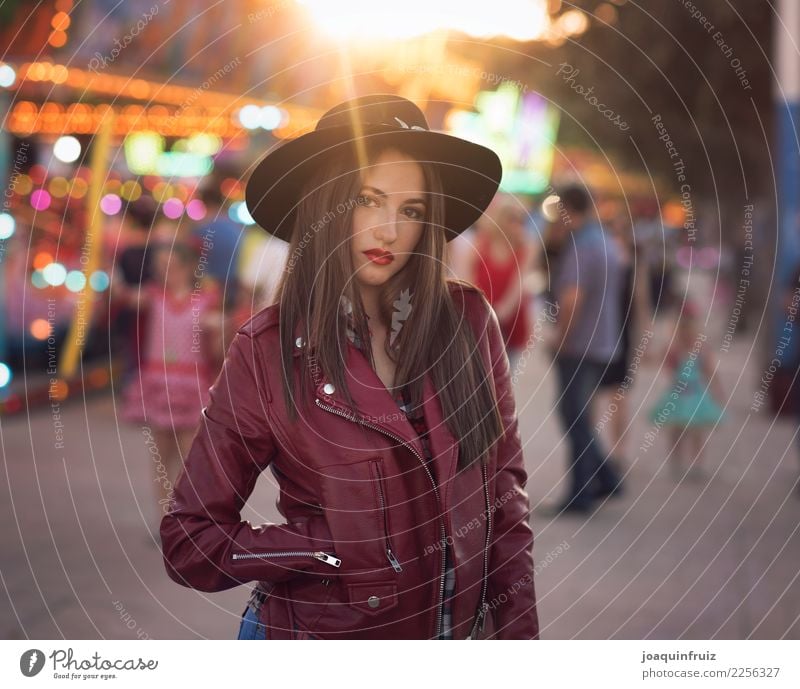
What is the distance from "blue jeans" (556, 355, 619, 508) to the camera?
7.85 m

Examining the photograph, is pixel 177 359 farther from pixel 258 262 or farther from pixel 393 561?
pixel 258 262

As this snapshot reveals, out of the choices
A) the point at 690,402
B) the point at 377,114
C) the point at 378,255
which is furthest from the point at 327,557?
the point at 690,402

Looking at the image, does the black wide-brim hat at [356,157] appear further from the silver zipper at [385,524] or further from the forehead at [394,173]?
the silver zipper at [385,524]

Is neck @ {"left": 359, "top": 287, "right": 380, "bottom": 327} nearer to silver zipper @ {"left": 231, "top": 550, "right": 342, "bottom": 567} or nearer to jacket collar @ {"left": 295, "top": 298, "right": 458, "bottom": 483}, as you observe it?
jacket collar @ {"left": 295, "top": 298, "right": 458, "bottom": 483}

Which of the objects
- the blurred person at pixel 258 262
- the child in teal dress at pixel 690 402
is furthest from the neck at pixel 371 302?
the blurred person at pixel 258 262

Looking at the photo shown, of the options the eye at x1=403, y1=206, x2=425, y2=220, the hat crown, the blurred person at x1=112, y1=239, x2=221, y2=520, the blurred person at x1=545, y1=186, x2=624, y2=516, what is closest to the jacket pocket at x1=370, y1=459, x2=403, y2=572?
the eye at x1=403, y1=206, x2=425, y2=220

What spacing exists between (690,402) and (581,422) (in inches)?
65.4

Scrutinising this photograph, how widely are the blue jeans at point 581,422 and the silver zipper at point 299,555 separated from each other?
5530mm

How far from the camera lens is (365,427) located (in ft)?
7.91

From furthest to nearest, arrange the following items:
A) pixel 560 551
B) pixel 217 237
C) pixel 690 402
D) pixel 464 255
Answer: pixel 464 255
pixel 217 237
pixel 690 402
pixel 560 551

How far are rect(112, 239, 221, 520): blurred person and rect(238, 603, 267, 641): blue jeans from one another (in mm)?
4120
